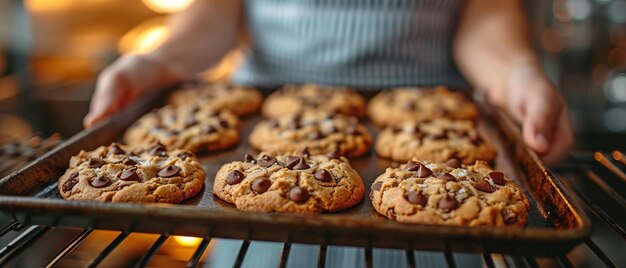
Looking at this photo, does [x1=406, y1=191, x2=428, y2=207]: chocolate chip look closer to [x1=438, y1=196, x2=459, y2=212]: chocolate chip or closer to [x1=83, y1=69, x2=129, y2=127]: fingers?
[x1=438, y1=196, x2=459, y2=212]: chocolate chip

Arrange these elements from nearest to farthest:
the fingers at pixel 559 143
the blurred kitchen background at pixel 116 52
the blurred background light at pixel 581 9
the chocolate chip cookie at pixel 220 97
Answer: the fingers at pixel 559 143 < the chocolate chip cookie at pixel 220 97 < the blurred kitchen background at pixel 116 52 < the blurred background light at pixel 581 9

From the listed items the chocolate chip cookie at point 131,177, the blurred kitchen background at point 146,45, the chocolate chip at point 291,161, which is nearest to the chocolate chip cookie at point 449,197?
the chocolate chip at point 291,161

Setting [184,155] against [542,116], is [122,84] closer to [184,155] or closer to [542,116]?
[184,155]

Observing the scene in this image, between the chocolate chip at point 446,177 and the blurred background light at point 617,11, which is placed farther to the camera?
the blurred background light at point 617,11

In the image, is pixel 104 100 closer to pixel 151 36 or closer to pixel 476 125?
pixel 476 125

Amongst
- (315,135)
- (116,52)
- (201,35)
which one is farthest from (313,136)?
(116,52)

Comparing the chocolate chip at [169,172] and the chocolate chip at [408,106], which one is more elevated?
the chocolate chip at [169,172]

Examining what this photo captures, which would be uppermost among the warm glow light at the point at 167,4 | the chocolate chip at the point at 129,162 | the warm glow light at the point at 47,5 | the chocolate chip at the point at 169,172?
the warm glow light at the point at 47,5

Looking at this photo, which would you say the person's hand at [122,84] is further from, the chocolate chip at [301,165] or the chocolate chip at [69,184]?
the chocolate chip at [301,165]
